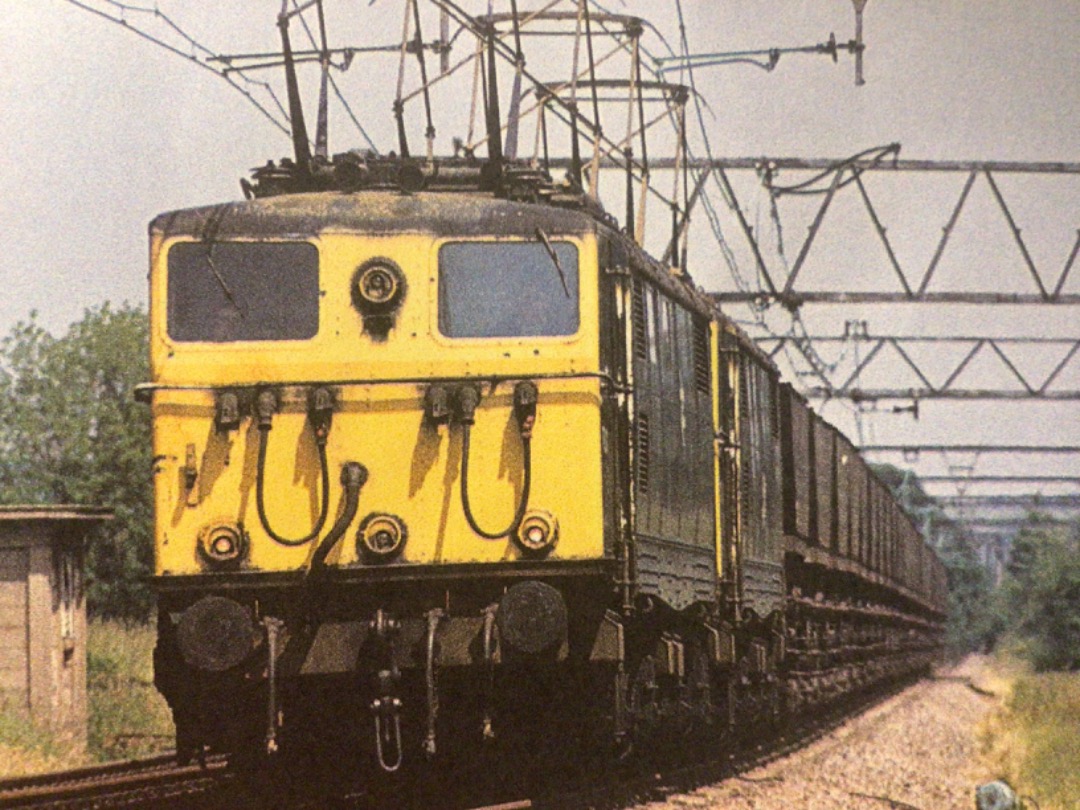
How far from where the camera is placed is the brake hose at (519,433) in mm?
10094

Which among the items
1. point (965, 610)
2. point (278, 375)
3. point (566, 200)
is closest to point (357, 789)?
point (278, 375)

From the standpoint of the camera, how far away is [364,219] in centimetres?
1052

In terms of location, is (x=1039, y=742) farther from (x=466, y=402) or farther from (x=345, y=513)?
(x=345, y=513)

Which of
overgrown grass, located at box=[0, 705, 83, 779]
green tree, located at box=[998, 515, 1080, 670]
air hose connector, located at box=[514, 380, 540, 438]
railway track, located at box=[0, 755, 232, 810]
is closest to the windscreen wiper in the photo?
air hose connector, located at box=[514, 380, 540, 438]

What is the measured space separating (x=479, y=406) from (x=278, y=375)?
1.14 m

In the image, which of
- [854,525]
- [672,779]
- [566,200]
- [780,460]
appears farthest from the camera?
[854,525]

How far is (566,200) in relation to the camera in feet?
36.8

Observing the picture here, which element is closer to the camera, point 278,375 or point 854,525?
point 278,375

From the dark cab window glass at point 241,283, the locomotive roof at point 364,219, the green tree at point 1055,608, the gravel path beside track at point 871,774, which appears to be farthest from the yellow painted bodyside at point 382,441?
the green tree at point 1055,608

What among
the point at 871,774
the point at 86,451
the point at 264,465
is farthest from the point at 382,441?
the point at 86,451

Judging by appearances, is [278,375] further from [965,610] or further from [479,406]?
[965,610]

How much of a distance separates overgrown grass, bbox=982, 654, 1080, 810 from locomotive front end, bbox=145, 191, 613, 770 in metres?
5.39

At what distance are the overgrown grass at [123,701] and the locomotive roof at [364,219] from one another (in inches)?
354

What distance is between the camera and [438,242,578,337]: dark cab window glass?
34.3ft
